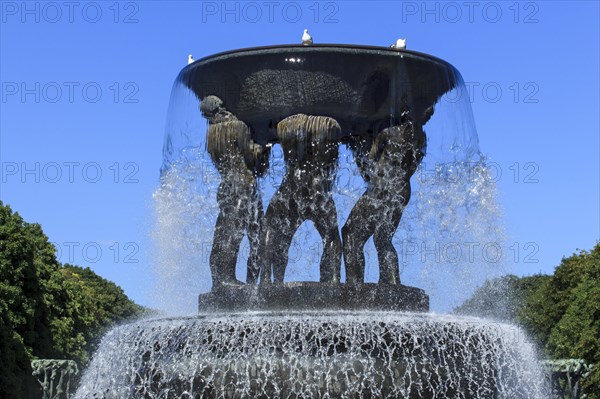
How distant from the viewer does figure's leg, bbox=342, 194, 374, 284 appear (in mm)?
17109

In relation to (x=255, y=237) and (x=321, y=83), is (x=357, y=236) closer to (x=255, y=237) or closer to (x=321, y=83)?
(x=255, y=237)

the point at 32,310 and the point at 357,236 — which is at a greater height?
the point at 32,310

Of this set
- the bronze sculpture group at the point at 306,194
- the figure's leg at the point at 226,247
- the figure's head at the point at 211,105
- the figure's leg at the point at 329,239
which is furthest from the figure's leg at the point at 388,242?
the figure's head at the point at 211,105

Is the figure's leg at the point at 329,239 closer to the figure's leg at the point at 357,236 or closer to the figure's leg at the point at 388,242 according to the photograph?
the figure's leg at the point at 357,236

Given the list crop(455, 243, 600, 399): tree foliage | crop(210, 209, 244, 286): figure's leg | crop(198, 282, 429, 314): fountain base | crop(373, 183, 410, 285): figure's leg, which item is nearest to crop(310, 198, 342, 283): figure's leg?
crop(373, 183, 410, 285): figure's leg

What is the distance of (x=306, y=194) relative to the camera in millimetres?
16953

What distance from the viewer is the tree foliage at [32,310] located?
3669cm

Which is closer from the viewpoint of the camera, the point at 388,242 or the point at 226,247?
the point at 226,247

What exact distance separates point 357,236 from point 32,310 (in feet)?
79.7

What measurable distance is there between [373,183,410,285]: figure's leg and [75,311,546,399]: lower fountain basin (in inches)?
72.8

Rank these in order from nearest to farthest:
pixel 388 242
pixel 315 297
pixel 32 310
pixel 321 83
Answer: pixel 315 297
pixel 321 83
pixel 388 242
pixel 32 310

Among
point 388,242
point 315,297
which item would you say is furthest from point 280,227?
point 388,242

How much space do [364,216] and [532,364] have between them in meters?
3.12

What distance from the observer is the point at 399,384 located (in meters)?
14.6
